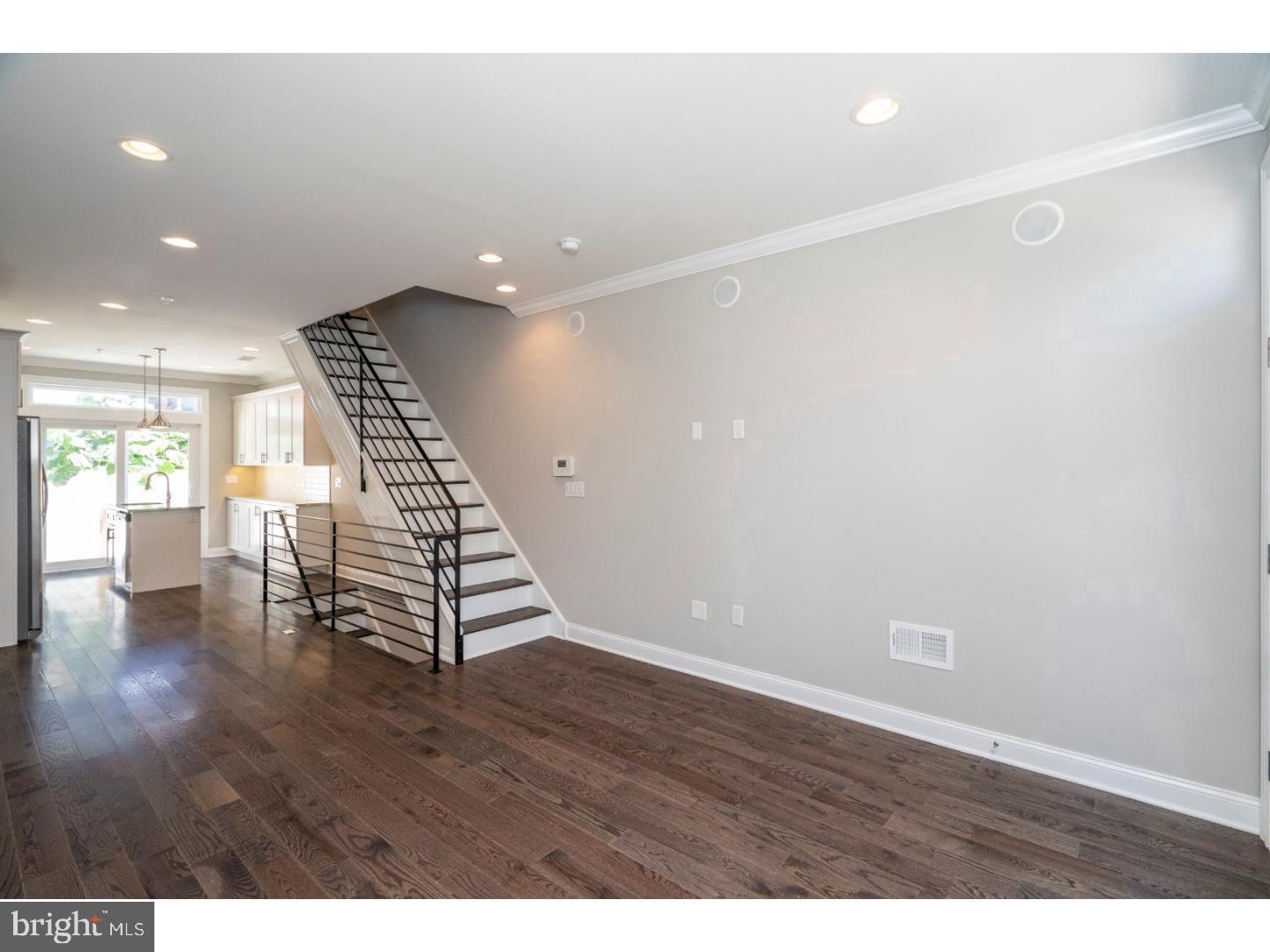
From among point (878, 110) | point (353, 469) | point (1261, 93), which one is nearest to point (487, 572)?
point (353, 469)

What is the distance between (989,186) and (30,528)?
268 inches

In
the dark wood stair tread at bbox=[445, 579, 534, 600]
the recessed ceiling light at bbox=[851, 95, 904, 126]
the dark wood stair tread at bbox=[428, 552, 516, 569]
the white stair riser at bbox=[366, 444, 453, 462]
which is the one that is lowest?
the dark wood stair tread at bbox=[445, 579, 534, 600]

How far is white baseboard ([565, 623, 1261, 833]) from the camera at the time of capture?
2.27m

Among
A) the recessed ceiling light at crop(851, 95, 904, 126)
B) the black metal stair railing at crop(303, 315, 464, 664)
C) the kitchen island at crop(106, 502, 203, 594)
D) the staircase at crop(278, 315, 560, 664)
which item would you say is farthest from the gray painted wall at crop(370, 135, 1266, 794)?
the kitchen island at crop(106, 502, 203, 594)

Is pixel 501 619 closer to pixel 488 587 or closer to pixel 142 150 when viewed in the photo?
pixel 488 587

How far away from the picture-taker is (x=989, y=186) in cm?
267

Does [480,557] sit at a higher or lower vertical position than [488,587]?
higher

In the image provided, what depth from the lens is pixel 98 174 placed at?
257cm

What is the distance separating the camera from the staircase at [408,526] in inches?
170

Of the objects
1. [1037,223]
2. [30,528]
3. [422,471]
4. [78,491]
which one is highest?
[1037,223]

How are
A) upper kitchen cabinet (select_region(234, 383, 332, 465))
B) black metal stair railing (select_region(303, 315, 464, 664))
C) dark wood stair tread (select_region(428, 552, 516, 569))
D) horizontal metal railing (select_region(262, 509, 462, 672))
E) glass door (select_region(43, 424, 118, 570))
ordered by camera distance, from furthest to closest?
glass door (select_region(43, 424, 118, 570)) → upper kitchen cabinet (select_region(234, 383, 332, 465)) → dark wood stair tread (select_region(428, 552, 516, 569)) → black metal stair railing (select_region(303, 315, 464, 664)) → horizontal metal railing (select_region(262, 509, 462, 672))

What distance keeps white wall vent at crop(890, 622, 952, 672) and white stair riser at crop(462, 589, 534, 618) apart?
2869 mm

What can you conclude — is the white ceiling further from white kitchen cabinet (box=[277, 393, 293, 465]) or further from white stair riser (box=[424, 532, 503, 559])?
white kitchen cabinet (box=[277, 393, 293, 465])
